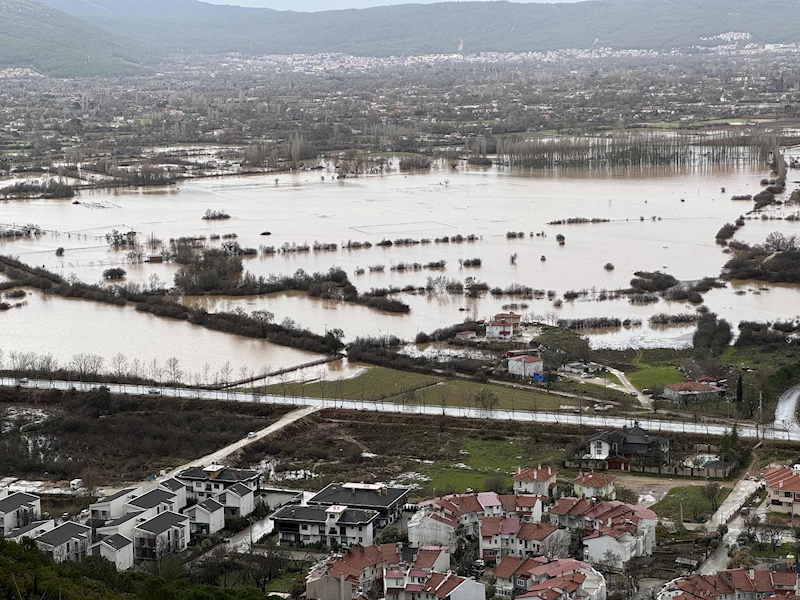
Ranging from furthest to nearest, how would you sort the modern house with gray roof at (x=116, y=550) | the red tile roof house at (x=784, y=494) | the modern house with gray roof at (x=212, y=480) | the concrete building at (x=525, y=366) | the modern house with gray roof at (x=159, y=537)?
the concrete building at (x=525, y=366), the modern house with gray roof at (x=212, y=480), the red tile roof house at (x=784, y=494), the modern house with gray roof at (x=159, y=537), the modern house with gray roof at (x=116, y=550)

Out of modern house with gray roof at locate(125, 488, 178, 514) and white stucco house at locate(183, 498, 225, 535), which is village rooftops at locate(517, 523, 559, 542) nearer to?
white stucco house at locate(183, 498, 225, 535)

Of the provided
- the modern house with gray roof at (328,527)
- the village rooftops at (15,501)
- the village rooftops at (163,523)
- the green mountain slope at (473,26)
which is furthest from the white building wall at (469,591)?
the green mountain slope at (473,26)

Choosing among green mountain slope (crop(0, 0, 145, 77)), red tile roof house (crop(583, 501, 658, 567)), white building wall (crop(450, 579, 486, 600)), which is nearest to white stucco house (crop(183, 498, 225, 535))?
white building wall (crop(450, 579, 486, 600))

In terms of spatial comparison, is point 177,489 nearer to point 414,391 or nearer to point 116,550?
point 116,550

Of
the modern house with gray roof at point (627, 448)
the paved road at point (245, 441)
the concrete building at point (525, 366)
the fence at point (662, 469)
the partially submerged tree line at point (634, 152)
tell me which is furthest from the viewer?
the partially submerged tree line at point (634, 152)

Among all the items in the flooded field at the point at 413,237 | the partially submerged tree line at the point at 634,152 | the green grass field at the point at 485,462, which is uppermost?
the partially submerged tree line at the point at 634,152

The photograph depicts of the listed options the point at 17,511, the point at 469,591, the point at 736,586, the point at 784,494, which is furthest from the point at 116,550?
the point at 784,494

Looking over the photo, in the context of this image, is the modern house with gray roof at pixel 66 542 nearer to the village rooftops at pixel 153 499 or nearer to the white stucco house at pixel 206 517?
the village rooftops at pixel 153 499

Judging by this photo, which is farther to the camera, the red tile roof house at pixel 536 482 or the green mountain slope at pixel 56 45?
the green mountain slope at pixel 56 45
